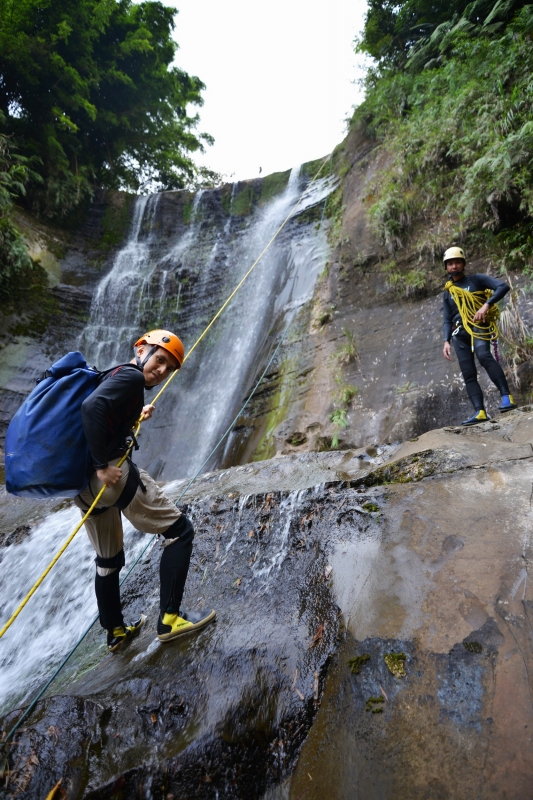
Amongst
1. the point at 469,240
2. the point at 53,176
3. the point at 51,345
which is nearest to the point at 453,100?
the point at 469,240

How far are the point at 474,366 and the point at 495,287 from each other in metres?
0.80

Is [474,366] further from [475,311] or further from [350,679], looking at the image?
[350,679]

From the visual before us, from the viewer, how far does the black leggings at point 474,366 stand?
430 centimetres

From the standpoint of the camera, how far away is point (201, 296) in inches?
457

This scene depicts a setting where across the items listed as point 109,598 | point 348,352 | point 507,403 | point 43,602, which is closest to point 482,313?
point 507,403

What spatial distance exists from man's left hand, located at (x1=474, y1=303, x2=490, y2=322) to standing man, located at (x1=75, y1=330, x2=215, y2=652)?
3197 millimetres

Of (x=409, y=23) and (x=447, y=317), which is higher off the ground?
(x=409, y=23)

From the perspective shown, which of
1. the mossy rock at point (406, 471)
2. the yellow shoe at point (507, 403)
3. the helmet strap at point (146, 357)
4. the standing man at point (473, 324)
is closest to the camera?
the helmet strap at point (146, 357)

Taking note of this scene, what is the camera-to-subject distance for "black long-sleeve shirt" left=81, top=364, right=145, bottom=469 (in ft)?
6.91

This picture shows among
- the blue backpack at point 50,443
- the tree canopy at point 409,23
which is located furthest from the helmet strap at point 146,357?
the tree canopy at point 409,23

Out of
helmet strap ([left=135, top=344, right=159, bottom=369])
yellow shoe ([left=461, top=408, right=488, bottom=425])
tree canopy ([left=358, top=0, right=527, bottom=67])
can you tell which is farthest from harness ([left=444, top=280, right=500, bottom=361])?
tree canopy ([left=358, top=0, right=527, bottom=67])

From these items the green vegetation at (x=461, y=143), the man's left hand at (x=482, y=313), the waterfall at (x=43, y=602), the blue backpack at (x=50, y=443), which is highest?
the green vegetation at (x=461, y=143)

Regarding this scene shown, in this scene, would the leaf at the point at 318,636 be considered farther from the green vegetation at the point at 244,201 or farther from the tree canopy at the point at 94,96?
the tree canopy at the point at 94,96

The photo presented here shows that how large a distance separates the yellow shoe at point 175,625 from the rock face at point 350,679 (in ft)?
0.30
